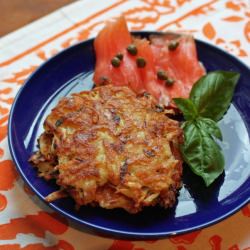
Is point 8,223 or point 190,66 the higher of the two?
point 190,66

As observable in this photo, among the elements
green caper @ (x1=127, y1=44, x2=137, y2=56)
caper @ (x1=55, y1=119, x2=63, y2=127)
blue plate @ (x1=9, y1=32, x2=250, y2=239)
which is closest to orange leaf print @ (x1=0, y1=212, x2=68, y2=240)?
blue plate @ (x1=9, y1=32, x2=250, y2=239)

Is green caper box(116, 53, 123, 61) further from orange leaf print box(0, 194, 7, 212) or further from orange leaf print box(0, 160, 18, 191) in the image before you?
orange leaf print box(0, 194, 7, 212)

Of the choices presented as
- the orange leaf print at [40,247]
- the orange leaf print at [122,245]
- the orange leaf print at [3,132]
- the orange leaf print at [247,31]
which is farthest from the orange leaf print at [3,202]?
the orange leaf print at [247,31]

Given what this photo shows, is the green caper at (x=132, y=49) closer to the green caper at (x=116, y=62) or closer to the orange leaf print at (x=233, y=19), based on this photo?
the green caper at (x=116, y=62)

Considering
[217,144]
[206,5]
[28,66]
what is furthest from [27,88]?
[206,5]

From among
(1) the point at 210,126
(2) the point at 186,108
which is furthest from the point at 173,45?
(1) the point at 210,126

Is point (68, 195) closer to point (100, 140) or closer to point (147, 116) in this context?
point (100, 140)
